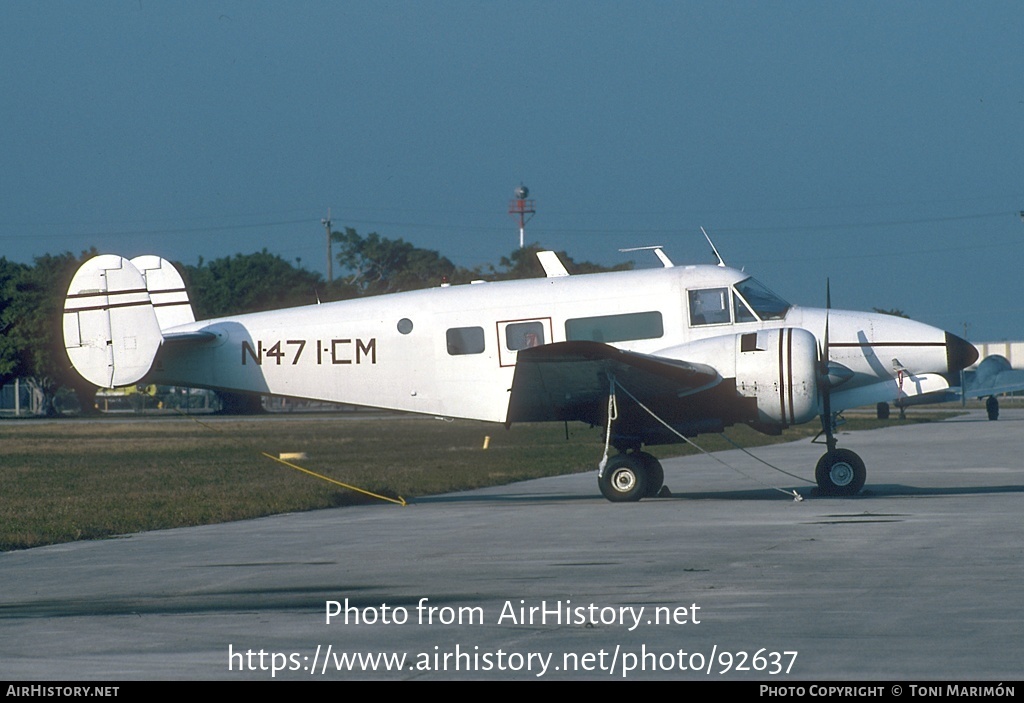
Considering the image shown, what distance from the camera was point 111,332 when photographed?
62.6ft

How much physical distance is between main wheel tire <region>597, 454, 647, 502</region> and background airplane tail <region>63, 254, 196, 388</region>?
7.14 meters

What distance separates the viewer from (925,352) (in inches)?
689

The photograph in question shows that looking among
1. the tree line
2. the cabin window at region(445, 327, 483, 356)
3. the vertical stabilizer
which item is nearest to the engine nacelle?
the cabin window at region(445, 327, 483, 356)

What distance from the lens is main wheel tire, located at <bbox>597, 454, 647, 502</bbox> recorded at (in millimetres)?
17469

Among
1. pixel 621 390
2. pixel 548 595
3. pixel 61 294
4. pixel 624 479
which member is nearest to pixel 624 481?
pixel 624 479

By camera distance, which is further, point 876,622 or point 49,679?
point 876,622

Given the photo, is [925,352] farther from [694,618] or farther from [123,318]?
[123,318]

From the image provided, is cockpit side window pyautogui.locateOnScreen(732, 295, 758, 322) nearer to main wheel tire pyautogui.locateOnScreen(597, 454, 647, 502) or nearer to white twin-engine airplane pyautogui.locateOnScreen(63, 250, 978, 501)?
white twin-engine airplane pyautogui.locateOnScreen(63, 250, 978, 501)

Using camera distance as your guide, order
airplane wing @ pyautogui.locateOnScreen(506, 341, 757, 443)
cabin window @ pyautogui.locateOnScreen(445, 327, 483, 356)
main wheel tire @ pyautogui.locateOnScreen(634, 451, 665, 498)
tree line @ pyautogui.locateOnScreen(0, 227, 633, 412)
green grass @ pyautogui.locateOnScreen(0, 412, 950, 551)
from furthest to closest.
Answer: tree line @ pyautogui.locateOnScreen(0, 227, 633, 412)
cabin window @ pyautogui.locateOnScreen(445, 327, 483, 356)
main wheel tire @ pyautogui.locateOnScreen(634, 451, 665, 498)
green grass @ pyautogui.locateOnScreen(0, 412, 950, 551)
airplane wing @ pyautogui.locateOnScreen(506, 341, 757, 443)

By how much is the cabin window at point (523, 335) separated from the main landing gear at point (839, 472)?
4.13 meters

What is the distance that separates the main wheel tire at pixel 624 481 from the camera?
57.3 feet

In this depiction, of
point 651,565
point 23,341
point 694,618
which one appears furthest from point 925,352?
point 23,341

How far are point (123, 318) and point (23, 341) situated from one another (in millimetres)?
59776

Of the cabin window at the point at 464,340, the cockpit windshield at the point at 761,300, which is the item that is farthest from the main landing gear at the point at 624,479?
the cockpit windshield at the point at 761,300
